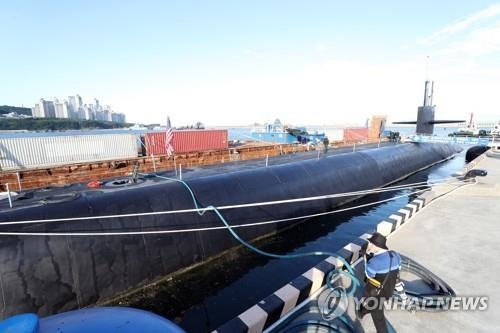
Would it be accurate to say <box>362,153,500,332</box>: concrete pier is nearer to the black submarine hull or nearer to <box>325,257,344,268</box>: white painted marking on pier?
<box>325,257,344,268</box>: white painted marking on pier

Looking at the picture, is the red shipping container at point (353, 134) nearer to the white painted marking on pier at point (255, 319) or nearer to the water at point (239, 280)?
the water at point (239, 280)

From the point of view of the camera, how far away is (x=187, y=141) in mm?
32500

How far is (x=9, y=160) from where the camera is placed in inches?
817

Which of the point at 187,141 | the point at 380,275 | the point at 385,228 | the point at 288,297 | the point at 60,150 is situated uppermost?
the point at 60,150

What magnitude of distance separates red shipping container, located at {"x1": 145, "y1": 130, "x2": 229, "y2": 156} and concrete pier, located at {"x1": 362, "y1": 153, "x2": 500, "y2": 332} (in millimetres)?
24697

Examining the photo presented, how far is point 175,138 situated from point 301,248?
75.5 ft

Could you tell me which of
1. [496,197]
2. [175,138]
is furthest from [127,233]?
[175,138]

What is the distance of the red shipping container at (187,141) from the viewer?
98.0ft

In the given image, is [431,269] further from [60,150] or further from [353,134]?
[353,134]

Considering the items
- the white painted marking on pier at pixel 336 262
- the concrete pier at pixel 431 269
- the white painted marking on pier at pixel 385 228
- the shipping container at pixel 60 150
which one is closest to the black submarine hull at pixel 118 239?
the concrete pier at pixel 431 269

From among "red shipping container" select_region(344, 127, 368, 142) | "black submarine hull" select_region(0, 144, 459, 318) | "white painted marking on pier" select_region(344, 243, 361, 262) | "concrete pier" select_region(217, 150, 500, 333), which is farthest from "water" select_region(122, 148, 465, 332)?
"red shipping container" select_region(344, 127, 368, 142)

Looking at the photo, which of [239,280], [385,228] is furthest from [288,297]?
[385,228]

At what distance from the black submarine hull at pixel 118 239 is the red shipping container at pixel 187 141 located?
19.0 metres

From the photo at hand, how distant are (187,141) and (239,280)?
24.9 m
